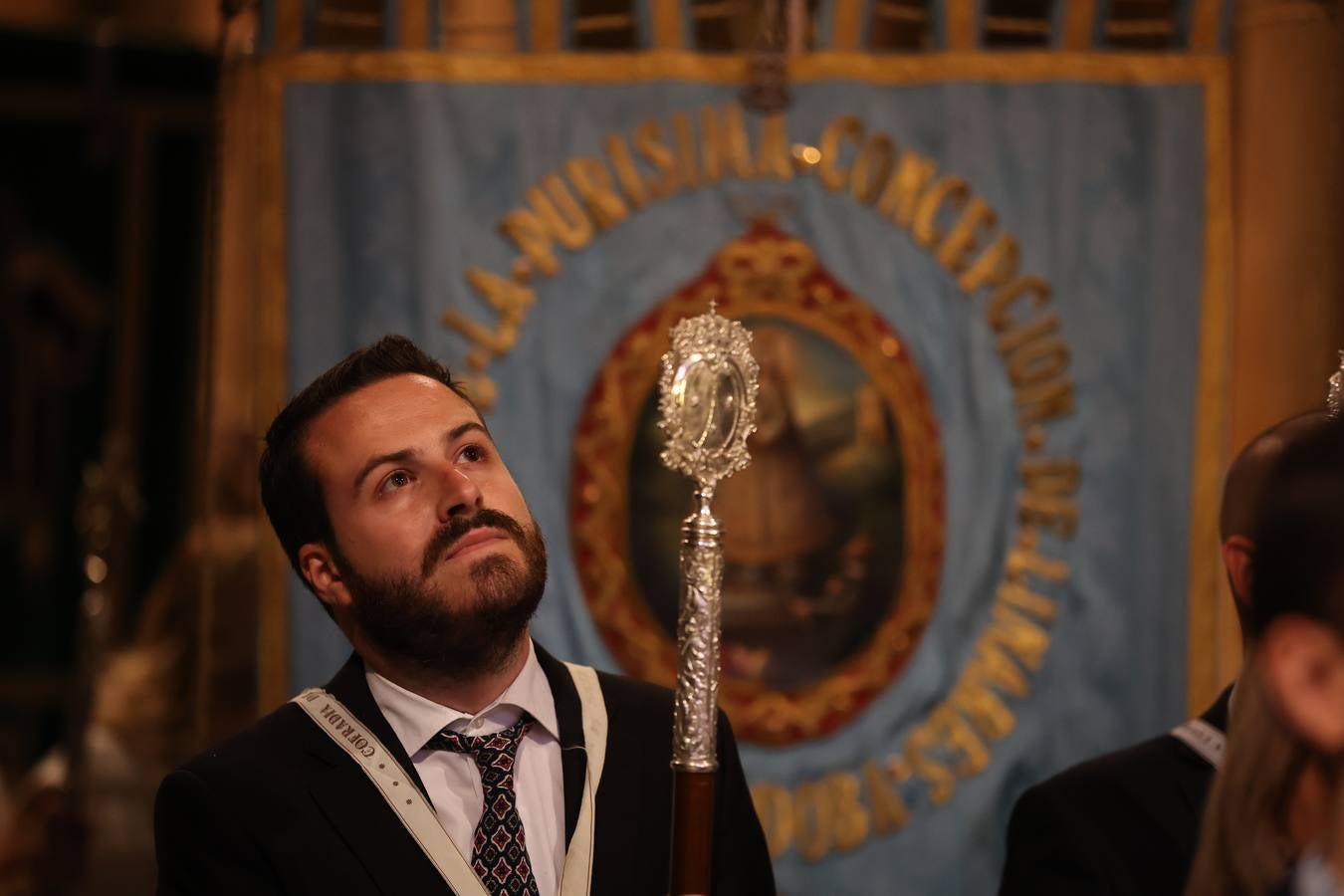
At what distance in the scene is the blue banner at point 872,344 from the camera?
12.0ft

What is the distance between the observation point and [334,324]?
3.63m

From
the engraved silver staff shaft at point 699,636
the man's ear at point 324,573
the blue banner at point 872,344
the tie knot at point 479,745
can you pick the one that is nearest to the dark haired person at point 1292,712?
the engraved silver staff shaft at point 699,636

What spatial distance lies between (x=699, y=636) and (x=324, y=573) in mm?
565

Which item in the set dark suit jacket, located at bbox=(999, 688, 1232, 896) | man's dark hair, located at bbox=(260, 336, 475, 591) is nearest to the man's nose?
man's dark hair, located at bbox=(260, 336, 475, 591)

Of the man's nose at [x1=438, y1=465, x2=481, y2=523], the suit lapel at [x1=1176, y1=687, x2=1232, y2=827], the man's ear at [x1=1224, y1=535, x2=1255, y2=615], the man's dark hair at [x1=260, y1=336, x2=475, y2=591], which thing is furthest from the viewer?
the man's dark hair at [x1=260, y1=336, x2=475, y2=591]

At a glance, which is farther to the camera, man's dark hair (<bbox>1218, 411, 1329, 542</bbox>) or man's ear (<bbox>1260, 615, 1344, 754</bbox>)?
man's dark hair (<bbox>1218, 411, 1329, 542</bbox>)

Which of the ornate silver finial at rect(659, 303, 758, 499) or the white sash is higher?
the ornate silver finial at rect(659, 303, 758, 499)

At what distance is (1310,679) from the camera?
1448mm

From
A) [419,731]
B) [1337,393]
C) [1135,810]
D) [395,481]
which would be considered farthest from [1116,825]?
[395,481]

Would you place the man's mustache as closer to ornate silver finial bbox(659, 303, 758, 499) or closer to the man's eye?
the man's eye

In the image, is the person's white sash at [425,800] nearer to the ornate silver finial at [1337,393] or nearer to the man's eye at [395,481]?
the man's eye at [395,481]

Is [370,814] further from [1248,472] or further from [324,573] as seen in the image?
[1248,472]

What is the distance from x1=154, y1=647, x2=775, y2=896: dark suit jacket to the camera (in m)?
2.09

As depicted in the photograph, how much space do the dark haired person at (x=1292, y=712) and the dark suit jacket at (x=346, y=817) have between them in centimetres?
84
